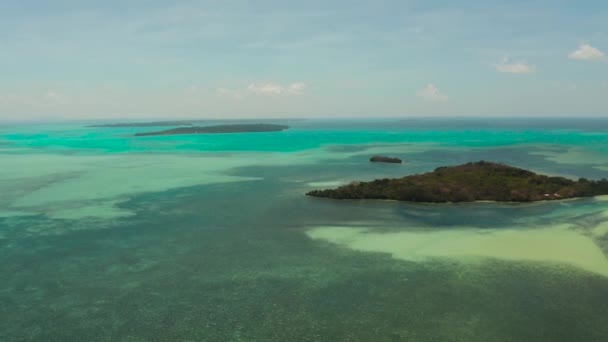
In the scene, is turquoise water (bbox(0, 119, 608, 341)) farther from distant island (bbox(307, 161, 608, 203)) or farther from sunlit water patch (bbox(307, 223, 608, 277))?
distant island (bbox(307, 161, 608, 203))

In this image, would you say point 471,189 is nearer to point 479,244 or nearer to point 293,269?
point 479,244

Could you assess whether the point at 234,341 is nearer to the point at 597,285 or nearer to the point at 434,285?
the point at 434,285

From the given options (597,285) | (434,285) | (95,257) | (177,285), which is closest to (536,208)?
(597,285)

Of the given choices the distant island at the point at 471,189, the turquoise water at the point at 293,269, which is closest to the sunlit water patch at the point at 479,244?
the turquoise water at the point at 293,269

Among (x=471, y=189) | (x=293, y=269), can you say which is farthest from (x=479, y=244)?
(x=471, y=189)

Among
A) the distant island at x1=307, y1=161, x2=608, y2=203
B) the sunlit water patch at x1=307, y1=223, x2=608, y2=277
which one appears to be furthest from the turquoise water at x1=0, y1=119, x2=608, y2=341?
the distant island at x1=307, y1=161, x2=608, y2=203

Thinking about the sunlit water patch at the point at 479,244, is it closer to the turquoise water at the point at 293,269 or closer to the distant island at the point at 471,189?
the turquoise water at the point at 293,269
